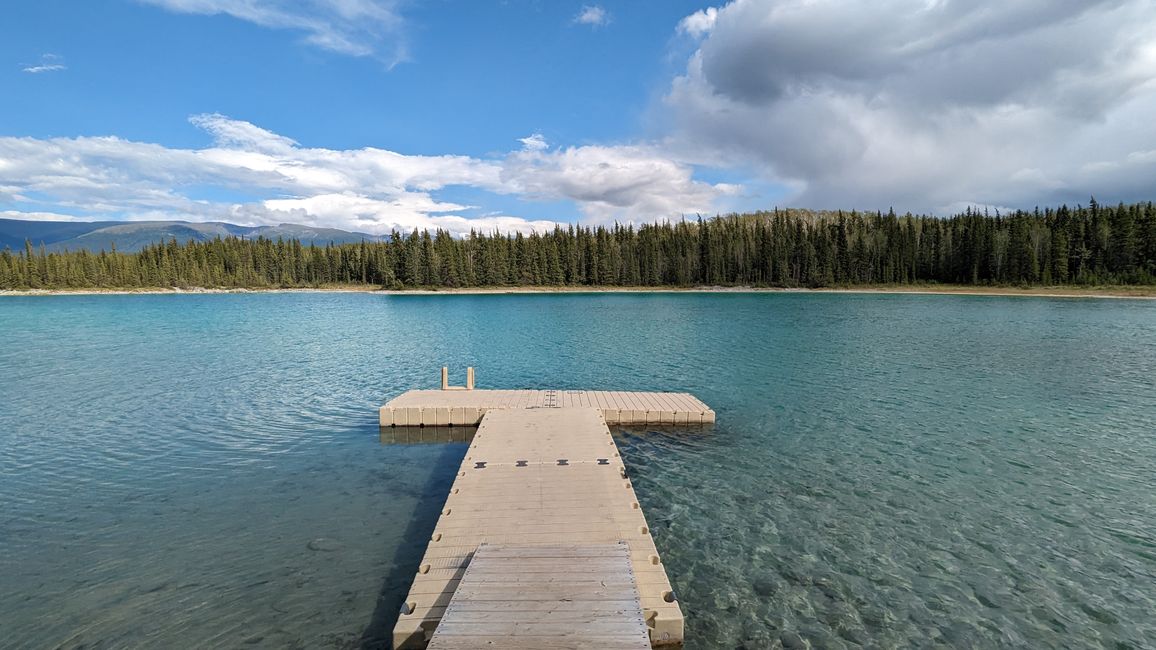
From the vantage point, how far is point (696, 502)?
44.0 ft

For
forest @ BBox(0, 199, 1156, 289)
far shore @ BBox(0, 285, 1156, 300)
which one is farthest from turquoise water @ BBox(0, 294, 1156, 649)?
forest @ BBox(0, 199, 1156, 289)

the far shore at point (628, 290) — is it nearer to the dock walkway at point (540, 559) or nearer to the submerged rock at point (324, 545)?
the dock walkway at point (540, 559)

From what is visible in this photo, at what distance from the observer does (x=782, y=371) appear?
3044cm

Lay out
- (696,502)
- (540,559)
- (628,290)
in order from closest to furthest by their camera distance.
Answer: (540,559) < (696,502) < (628,290)

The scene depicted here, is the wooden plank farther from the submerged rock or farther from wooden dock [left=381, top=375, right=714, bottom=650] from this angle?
the submerged rock

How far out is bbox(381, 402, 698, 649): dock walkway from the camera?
6.85 metres

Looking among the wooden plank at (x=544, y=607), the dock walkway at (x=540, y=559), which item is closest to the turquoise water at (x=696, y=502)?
the dock walkway at (x=540, y=559)

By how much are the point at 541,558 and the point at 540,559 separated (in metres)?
0.03

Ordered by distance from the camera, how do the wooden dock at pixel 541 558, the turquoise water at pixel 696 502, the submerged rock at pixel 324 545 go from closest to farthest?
the wooden dock at pixel 541 558 → the turquoise water at pixel 696 502 → the submerged rock at pixel 324 545

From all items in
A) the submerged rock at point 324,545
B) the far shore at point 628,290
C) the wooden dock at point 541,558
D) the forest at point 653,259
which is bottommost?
the submerged rock at point 324,545

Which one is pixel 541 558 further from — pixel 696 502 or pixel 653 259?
pixel 653 259

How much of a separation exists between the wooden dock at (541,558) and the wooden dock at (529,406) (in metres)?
3.33

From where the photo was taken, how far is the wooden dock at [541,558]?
269 inches

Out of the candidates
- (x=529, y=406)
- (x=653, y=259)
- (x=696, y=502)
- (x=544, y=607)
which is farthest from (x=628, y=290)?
(x=544, y=607)
